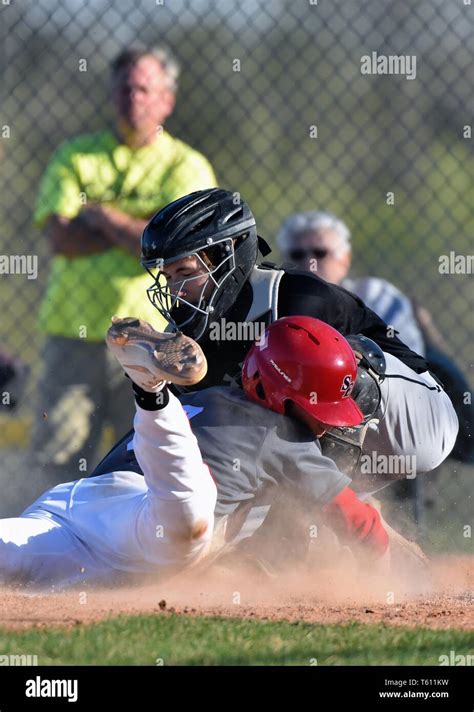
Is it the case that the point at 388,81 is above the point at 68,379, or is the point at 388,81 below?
above

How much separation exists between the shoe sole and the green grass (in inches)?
30.0

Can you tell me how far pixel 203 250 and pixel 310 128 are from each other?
6.82 meters

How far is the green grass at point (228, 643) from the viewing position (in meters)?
3.29

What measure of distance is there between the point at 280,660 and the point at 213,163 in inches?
325

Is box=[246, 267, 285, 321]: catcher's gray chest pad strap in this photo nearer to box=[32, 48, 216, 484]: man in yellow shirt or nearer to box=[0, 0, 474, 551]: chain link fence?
box=[32, 48, 216, 484]: man in yellow shirt

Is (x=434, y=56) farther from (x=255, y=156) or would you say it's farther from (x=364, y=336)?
(x=364, y=336)

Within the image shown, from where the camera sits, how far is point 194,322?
4.86 metres

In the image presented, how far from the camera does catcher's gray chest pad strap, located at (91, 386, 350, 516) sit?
167 inches

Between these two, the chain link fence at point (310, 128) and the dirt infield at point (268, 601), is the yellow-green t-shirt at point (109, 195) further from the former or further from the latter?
the dirt infield at point (268, 601)

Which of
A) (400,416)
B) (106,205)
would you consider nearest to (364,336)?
(400,416)

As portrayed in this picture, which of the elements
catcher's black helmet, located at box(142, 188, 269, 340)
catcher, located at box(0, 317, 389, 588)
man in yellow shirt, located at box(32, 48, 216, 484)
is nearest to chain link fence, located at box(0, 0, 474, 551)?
man in yellow shirt, located at box(32, 48, 216, 484)

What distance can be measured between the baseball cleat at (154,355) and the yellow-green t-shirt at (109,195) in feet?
7.96

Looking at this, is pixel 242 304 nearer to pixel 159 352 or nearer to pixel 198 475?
pixel 198 475

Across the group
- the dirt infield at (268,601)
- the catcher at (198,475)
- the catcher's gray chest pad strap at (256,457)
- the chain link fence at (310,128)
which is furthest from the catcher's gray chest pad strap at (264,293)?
the chain link fence at (310,128)
